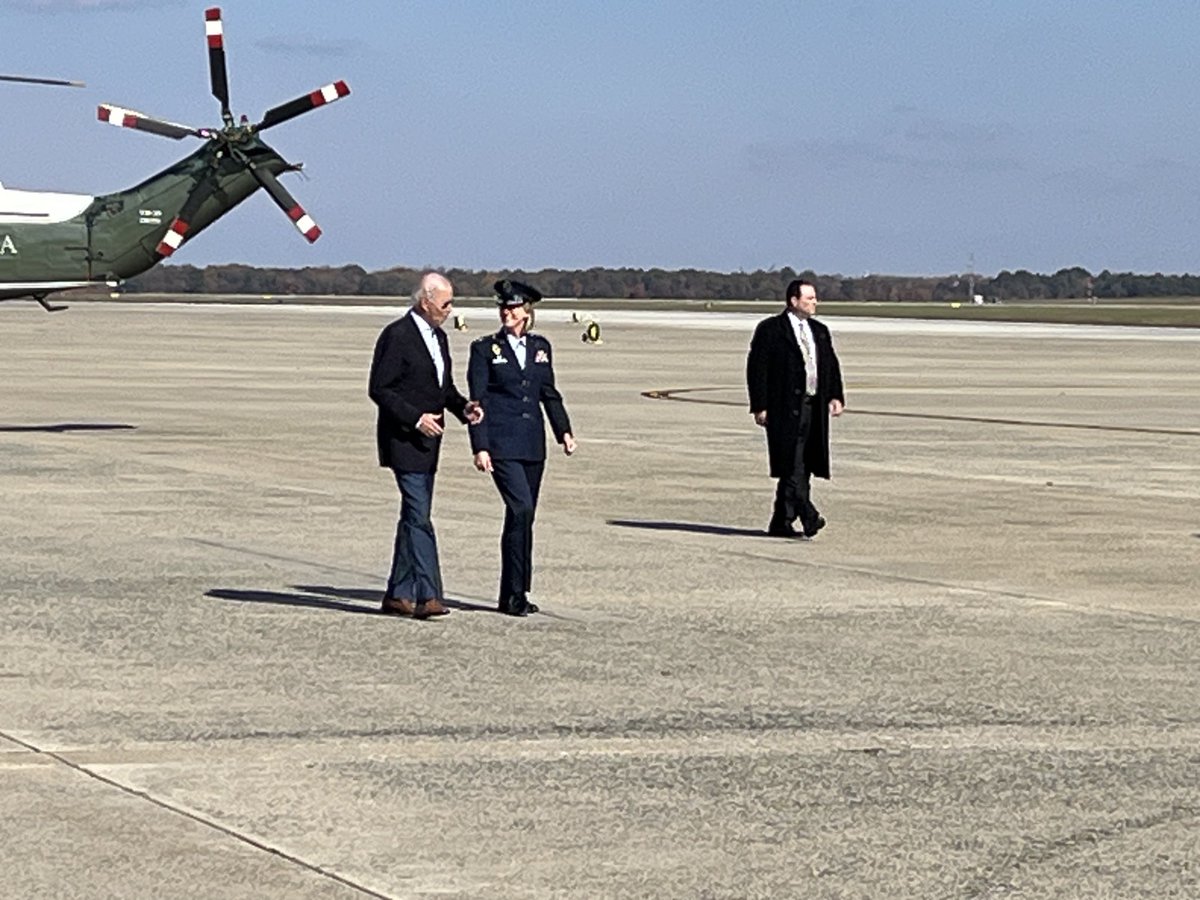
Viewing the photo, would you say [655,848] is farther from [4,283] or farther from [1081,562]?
[4,283]

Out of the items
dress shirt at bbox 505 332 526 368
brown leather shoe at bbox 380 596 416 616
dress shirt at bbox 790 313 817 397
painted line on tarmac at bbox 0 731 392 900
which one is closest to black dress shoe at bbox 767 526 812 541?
dress shirt at bbox 790 313 817 397

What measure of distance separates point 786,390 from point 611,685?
8.05 metres

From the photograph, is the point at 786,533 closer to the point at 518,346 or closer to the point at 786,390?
the point at 786,390

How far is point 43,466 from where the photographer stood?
27.4 meters

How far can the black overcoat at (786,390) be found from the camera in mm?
20453

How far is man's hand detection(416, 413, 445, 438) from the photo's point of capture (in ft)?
50.0

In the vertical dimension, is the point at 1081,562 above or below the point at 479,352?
below

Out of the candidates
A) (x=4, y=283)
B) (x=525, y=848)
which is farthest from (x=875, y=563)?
(x=4, y=283)

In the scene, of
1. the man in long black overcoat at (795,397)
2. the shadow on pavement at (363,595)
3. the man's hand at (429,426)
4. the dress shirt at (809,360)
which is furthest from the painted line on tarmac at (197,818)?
the dress shirt at (809,360)

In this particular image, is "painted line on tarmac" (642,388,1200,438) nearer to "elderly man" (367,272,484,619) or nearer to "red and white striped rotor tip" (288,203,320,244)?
"red and white striped rotor tip" (288,203,320,244)

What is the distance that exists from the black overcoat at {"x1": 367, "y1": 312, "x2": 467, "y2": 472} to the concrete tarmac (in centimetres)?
105

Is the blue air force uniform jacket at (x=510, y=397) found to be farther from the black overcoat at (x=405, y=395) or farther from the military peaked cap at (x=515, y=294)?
the black overcoat at (x=405, y=395)

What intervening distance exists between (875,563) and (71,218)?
20.8 meters

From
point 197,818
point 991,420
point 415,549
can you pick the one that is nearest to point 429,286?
point 415,549
